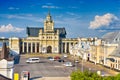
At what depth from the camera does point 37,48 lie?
194m

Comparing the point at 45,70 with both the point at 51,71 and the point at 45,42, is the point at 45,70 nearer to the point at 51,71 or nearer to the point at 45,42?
the point at 51,71

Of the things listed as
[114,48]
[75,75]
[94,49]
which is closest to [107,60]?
[114,48]

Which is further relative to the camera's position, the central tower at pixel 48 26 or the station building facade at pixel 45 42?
the central tower at pixel 48 26

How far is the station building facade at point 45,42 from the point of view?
7402 inches

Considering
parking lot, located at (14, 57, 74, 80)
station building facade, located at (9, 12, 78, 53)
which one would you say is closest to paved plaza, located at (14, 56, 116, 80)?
parking lot, located at (14, 57, 74, 80)

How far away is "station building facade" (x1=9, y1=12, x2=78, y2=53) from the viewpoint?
18800cm

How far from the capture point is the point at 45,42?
18912cm

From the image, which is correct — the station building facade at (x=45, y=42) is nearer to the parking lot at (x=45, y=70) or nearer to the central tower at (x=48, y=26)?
the central tower at (x=48, y=26)

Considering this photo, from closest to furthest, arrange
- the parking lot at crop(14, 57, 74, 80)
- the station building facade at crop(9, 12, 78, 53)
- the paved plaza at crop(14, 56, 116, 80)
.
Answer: the paved plaza at crop(14, 56, 116, 80) < the parking lot at crop(14, 57, 74, 80) < the station building facade at crop(9, 12, 78, 53)

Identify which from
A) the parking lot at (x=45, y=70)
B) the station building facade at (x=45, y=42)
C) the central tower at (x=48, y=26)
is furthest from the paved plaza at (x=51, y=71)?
the central tower at (x=48, y=26)

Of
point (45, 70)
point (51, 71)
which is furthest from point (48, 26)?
point (51, 71)

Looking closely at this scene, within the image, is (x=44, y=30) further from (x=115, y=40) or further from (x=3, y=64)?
(x=3, y=64)

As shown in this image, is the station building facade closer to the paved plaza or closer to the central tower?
the central tower

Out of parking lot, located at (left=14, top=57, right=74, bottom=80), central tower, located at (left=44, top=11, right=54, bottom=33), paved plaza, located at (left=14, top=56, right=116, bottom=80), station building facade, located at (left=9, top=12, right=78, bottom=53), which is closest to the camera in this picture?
paved plaza, located at (left=14, top=56, right=116, bottom=80)
